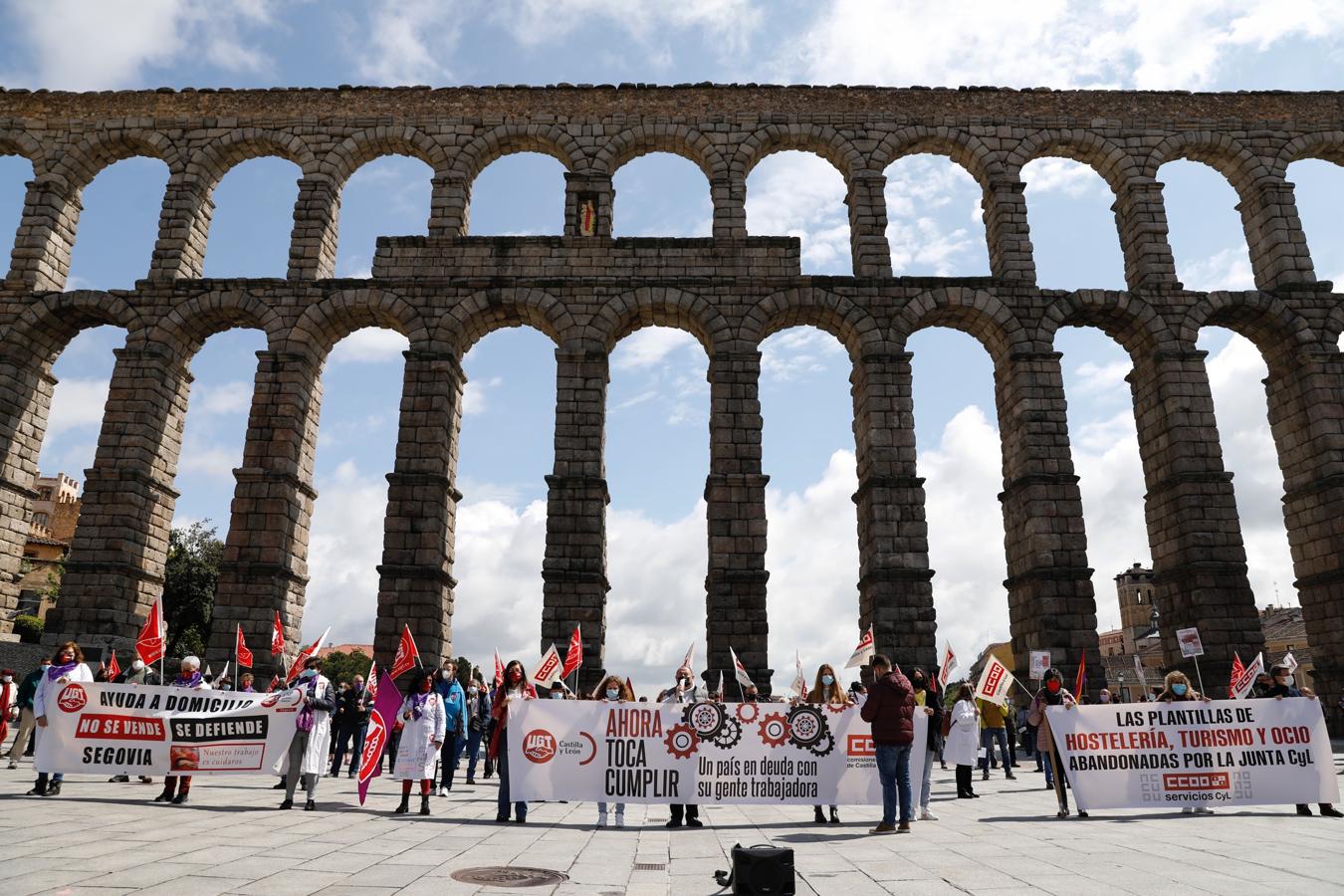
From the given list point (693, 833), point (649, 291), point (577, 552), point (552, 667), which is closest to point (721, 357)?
point (649, 291)

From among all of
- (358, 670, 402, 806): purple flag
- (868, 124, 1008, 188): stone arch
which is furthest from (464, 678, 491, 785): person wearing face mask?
(868, 124, 1008, 188): stone arch

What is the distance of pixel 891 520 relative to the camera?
71.3ft

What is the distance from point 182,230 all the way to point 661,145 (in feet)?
47.8

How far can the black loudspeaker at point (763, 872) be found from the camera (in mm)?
5570

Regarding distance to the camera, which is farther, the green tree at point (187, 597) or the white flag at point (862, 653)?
the green tree at point (187, 597)

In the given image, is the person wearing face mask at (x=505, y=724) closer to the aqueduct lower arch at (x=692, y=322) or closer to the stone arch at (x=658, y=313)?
the aqueduct lower arch at (x=692, y=322)

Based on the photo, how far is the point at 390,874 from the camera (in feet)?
21.1

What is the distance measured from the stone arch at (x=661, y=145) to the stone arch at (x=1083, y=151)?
8.93 meters

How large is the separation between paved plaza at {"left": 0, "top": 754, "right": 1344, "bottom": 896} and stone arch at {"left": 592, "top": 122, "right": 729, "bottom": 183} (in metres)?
19.4

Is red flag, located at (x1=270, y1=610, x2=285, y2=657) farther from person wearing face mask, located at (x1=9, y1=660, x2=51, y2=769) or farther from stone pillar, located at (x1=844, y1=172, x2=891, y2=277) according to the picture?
stone pillar, located at (x1=844, y1=172, x2=891, y2=277)

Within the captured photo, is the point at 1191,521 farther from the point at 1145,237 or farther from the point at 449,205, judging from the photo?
the point at 449,205

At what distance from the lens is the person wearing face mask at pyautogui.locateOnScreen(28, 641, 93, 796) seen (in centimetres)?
1083

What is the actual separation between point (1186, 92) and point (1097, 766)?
2389 cm

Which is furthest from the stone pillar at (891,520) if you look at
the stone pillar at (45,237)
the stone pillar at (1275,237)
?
the stone pillar at (45,237)
